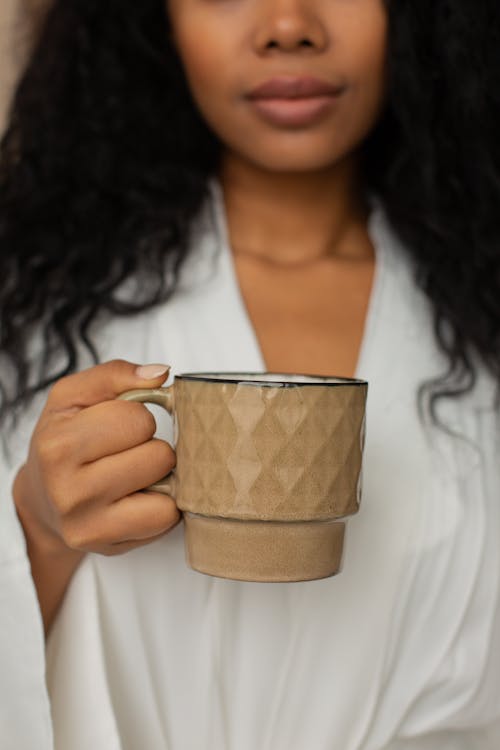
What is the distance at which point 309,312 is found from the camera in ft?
3.51

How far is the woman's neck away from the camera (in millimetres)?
1131

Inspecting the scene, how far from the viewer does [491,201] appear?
3.70 feet

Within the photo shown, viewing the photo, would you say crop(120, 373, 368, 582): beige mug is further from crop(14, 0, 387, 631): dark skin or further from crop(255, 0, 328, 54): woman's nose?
crop(255, 0, 328, 54): woman's nose

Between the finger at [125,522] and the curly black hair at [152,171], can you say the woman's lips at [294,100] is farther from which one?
the finger at [125,522]

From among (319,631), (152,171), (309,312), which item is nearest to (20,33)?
(152,171)

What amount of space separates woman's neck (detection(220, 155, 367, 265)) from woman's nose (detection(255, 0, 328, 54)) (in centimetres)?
20

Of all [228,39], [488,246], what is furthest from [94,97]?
[488,246]

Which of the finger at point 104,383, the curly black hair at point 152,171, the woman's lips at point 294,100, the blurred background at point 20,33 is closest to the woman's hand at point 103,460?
the finger at point 104,383

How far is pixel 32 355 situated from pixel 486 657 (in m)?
0.52

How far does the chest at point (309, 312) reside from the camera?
1015mm

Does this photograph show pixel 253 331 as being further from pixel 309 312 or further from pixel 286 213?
pixel 286 213

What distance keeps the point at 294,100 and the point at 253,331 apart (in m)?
0.22

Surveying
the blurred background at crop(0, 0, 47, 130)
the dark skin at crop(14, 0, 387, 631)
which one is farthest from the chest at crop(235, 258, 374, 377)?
the blurred background at crop(0, 0, 47, 130)

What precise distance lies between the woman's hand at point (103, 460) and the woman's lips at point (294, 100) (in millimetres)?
357
